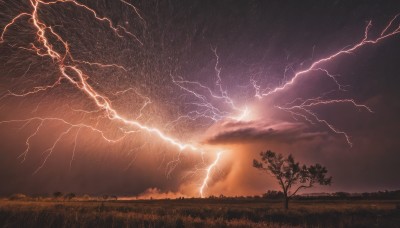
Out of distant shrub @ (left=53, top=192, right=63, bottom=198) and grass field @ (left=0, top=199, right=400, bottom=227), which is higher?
distant shrub @ (left=53, top=192, right=63, bottom=198)

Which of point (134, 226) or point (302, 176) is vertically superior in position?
point (302, 176)

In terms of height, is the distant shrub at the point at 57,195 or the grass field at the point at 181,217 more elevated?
the distant shrub at the point at 57,195

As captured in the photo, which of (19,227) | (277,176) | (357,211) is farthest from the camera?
(277,176)

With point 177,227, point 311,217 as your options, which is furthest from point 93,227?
point 311,217

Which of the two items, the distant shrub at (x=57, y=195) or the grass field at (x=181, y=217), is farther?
the distant shrub at (x=57, y=195)

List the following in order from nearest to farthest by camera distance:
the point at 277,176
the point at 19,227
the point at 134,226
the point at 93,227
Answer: the point at 19,227 → the point at 93,227 → the point at 134,226 → the point at 277,176

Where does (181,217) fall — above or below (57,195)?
below

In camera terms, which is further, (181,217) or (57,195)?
(57,195)

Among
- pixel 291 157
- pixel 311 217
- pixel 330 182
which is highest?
pixel 291 157

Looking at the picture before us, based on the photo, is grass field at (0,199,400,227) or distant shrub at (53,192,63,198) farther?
distant shrub at (53,192,63,198)

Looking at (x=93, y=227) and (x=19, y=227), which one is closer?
(x=19, y=227)

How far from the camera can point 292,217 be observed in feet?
66.8

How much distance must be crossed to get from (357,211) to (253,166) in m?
14.9

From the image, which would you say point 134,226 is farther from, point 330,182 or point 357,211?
point 330,182
